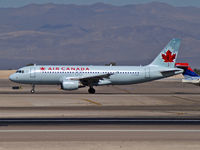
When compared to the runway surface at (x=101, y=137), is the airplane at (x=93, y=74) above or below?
above

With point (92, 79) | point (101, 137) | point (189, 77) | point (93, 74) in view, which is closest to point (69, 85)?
point (92, 79)

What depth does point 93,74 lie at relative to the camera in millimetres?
56562

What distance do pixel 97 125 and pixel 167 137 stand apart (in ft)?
16.5

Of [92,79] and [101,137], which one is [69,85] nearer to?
[92,79]

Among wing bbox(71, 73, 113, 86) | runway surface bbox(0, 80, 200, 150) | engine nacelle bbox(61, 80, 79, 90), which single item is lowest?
runway surface bbox(0, 80, 200, 150)

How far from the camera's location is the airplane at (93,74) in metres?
55.4

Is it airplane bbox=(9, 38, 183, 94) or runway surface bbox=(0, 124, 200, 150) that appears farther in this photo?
airplane bbox=(9, 38, 183, 94)

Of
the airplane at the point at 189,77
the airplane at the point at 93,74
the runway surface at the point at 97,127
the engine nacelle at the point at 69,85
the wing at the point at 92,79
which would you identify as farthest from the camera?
the airplane at the point at 189,77

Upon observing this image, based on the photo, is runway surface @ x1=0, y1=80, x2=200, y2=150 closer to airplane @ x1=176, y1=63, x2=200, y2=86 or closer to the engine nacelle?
the engine nacelle

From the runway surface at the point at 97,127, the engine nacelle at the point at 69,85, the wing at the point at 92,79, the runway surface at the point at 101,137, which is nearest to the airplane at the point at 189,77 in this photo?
the wing at the point at 92,79

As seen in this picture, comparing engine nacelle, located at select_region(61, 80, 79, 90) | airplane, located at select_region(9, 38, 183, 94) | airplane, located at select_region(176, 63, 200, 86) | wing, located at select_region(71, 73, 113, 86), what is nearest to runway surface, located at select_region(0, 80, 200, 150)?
engine nacelle, located at select_region(61, 80, 79, 90)

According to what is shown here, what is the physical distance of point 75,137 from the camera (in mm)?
21156

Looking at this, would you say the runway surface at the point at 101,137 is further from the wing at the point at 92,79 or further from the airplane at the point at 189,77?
the airplane at the point at 189,77

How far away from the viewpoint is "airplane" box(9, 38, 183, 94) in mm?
55438
